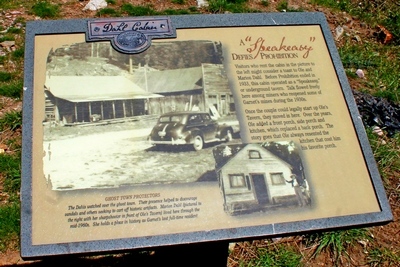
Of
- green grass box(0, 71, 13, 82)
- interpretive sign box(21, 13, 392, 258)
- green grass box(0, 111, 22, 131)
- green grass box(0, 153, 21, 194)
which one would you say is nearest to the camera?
interpretive sign box(21, 13, 392, 258)

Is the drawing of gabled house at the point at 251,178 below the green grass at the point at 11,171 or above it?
below

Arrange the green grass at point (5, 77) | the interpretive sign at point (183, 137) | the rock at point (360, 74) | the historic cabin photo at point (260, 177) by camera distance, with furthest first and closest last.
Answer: the rock at point (360, 74), the green grass at point (5, 77), the historic cabin photo at point (260, 177), the interpretive sign at point (183, 137)

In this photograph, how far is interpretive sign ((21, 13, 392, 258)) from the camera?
2.29m

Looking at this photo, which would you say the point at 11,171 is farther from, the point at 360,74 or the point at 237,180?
the point at 360,74

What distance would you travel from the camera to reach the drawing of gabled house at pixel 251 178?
2.39m

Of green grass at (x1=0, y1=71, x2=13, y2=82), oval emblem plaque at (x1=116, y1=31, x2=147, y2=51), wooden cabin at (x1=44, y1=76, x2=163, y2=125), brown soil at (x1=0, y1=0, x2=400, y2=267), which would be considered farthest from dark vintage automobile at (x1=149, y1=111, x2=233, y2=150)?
green grass at (x1=0, y1=71, x2=13, y2=82)

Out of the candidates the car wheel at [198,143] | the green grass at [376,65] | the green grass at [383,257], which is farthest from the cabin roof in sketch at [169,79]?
the green grass at [376,65]

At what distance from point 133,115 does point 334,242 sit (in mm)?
1866

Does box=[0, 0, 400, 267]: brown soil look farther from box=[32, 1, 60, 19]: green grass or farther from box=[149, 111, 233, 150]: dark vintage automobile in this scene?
box=[32, 1, 60, 19]: green grass

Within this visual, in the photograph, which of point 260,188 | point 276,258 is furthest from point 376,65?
point 260,188

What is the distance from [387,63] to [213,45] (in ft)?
10.3

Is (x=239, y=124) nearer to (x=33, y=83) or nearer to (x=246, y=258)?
(x=33, y=83)

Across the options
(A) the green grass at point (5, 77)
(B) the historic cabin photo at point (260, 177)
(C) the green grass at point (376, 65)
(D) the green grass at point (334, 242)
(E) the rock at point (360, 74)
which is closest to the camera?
(B) the historic cabin photo at point (260, 177)

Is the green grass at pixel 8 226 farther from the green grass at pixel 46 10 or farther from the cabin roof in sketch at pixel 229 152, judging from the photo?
the green grass at pixel 46 10
